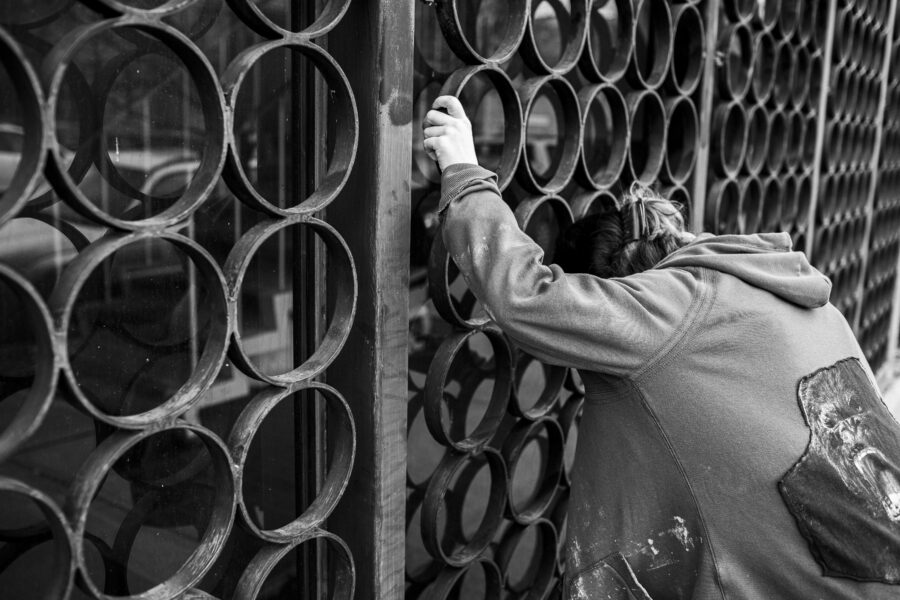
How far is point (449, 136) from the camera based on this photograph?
5.33ft

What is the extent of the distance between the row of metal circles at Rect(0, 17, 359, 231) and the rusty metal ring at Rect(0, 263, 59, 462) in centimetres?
11

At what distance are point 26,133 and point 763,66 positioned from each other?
293cm

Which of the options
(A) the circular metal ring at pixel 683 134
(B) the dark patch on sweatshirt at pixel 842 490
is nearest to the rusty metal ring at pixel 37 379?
(B) the dark patch on sweatshirt at pixel 842 490

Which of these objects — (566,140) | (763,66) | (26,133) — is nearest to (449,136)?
(566,140)

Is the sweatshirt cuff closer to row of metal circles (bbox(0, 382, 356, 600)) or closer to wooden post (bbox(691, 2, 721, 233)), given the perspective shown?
row of metal circles (bbox(0, 382, 356, 600))

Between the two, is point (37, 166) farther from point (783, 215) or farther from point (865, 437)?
point (783, 215)

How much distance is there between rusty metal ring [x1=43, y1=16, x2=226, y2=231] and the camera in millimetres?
1088

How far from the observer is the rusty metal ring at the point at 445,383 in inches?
71.8

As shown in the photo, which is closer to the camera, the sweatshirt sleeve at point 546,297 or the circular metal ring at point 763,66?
the sweatshirt sleeve at point 546,297

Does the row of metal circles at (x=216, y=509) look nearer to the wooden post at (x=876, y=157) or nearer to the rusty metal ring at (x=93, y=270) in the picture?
the rusty metal ring at (x=93, y=270)

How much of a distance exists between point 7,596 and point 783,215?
3.19 m

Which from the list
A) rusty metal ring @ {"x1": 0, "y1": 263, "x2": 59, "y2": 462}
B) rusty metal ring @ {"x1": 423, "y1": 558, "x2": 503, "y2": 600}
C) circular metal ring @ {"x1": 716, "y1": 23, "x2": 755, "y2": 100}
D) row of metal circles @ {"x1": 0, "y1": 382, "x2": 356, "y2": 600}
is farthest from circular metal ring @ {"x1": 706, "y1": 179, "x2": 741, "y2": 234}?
rusty metal ring @ {"x1": 0, "y1": 263, "x2": 59, "y2": 462}

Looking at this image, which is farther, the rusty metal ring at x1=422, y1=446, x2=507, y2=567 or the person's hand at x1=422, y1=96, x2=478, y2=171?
the rusty metal ring at x1=422, y1=446, x2=507, y2=567

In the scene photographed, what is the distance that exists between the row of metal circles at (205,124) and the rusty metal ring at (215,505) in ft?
1.07
